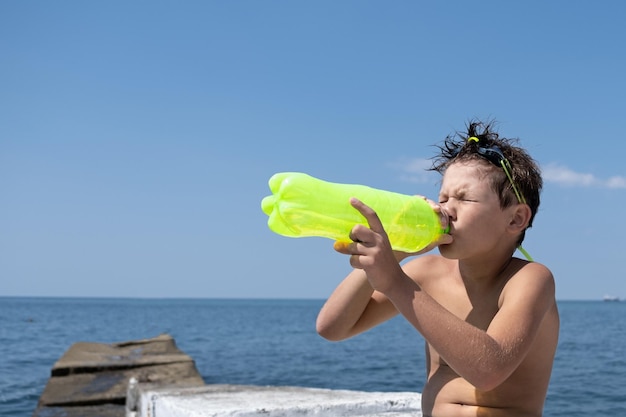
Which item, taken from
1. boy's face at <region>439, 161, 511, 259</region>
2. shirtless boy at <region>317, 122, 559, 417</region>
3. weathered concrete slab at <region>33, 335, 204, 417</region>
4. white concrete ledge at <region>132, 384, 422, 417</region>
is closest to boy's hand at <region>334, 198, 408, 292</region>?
shirtless boy at <region>317, 122, 559, 417</region>

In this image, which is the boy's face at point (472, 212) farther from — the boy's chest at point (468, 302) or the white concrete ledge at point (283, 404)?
the white concrete ledge at point (283, 404)

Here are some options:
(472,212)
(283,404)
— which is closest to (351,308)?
(472,212)

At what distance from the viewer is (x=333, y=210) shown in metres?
2.16

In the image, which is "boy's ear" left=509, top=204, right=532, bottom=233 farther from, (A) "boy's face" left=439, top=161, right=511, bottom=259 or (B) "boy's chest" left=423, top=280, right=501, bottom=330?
(B) "boy's chest" left=423, top=280, right=501, bottom=330

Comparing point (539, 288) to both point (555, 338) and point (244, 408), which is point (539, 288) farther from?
point (244, 408)

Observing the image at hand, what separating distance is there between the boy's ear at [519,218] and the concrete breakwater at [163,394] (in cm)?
158

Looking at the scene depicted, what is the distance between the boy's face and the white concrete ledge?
1.58 meters

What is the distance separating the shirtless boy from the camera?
85.7 inches

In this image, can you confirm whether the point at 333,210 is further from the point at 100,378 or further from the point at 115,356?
the point at 115,356

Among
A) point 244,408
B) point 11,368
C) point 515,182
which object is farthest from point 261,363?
point 515,182

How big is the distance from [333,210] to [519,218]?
79cm

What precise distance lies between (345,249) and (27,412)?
11788 millimetres

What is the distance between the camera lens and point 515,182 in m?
2.56

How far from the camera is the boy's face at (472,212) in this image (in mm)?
2479
